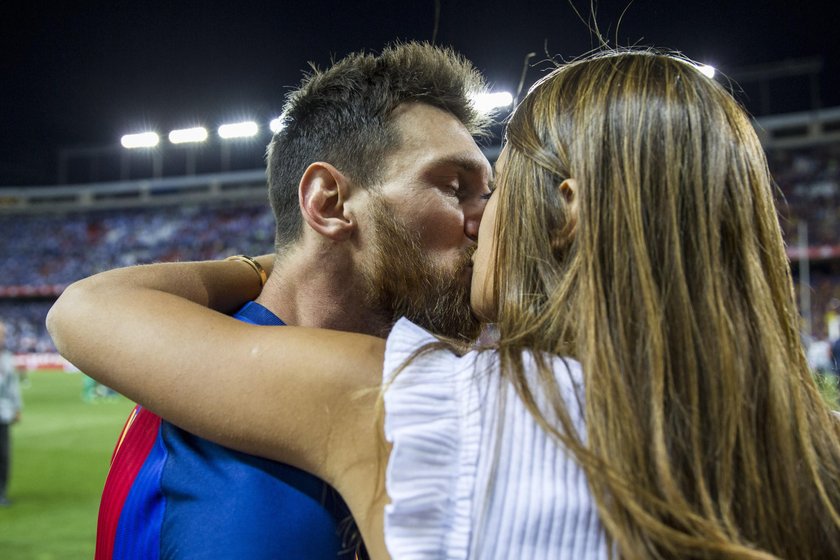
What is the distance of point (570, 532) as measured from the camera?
1115 millimetres

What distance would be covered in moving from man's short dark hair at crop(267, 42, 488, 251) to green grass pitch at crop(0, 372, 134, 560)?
5299 millimetres

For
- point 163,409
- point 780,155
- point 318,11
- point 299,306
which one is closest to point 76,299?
point 163,409

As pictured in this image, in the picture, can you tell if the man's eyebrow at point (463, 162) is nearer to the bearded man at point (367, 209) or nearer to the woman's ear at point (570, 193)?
the bearded man at point (367, 209)

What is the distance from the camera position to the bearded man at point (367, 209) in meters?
2.05

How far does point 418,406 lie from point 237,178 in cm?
4498

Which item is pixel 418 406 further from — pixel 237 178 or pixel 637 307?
pixel 237 178

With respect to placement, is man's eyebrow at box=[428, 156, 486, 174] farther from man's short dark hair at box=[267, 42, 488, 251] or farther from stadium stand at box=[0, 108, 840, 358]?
stadium stand at box=[0, 108, 840, 358]

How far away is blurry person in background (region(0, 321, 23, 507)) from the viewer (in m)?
8.27

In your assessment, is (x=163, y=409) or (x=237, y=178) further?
(x=237, y=178)

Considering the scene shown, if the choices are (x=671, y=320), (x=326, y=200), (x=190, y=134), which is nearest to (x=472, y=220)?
(x=326, y=200)

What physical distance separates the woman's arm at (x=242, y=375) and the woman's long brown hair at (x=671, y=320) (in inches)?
11.3

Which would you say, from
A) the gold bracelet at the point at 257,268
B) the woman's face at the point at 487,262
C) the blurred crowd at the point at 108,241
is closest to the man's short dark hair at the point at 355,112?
the gold bracelet at the point at 257,268

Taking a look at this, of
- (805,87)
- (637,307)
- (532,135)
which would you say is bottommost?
(637,307)

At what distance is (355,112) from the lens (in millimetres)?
2215
